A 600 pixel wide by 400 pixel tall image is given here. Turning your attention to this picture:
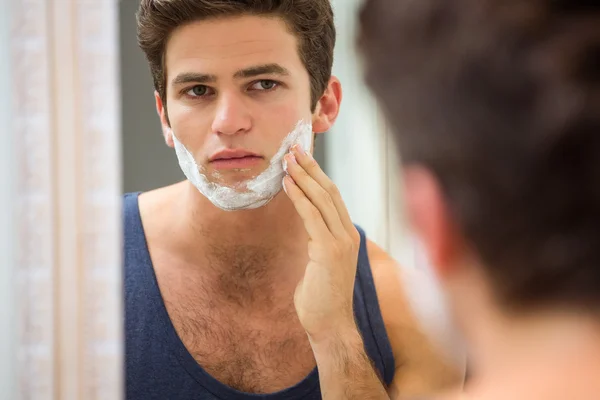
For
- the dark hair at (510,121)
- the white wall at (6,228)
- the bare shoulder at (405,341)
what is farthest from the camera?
the bare shoulder at (405,341)

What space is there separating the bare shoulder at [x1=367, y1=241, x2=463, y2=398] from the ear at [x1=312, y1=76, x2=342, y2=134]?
220 mm

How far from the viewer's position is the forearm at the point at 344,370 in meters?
0.92

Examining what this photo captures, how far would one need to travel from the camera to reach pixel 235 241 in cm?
112

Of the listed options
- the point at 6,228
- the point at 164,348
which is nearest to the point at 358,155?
the point at 164,348

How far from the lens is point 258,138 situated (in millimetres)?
963

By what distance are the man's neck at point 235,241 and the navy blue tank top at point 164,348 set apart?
88mm

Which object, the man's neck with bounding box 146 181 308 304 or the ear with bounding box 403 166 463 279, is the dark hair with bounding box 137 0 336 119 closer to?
the man's neck with bounding box 146 181 308 304

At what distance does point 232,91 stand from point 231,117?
0.14ft

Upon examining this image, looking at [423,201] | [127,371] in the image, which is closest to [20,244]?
[127,371]

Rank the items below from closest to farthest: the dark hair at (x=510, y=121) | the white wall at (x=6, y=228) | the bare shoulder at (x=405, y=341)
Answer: the dark hair at (x=510, y=121)
the white wall at (x=6, y=228)
the bare shoulder at (x=405, y=341)

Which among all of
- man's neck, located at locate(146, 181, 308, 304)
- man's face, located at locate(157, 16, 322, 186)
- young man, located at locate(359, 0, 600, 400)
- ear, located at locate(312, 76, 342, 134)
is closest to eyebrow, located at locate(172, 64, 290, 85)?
man's face, located at locate(157, 16, 322, 186)

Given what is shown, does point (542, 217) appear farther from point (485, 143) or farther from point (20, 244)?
point (20, 244)

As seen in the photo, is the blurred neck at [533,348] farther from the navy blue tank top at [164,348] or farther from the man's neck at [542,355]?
the navy blue tank top at [164,348]

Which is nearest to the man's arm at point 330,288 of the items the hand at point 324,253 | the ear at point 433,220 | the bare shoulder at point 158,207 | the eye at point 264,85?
the hand at point 324,253
